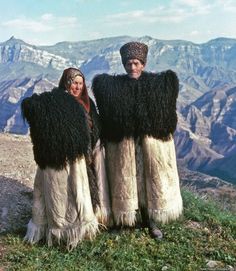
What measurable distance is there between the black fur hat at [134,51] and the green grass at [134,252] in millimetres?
2342

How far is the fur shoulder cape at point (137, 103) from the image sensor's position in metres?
6.49

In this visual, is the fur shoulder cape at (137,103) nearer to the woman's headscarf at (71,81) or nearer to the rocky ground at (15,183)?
the woman's headscarf at (71,81)

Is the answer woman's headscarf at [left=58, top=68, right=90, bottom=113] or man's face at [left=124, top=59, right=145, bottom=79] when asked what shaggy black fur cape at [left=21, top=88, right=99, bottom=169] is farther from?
man's face at [left=124, top=59, right=145, bottom=79]

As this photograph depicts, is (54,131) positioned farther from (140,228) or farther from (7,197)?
(7,197)

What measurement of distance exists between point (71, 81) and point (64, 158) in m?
0.99

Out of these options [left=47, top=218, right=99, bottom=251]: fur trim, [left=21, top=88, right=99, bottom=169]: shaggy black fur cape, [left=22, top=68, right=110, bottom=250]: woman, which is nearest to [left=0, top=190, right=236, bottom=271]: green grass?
[left=47, top=218, right=99, bottom=251]: fur trim

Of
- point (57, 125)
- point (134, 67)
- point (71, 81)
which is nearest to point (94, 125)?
point (57, 125)

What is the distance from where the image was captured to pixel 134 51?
249 inches

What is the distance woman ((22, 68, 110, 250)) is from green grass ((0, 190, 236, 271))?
Result: 8.9 inches

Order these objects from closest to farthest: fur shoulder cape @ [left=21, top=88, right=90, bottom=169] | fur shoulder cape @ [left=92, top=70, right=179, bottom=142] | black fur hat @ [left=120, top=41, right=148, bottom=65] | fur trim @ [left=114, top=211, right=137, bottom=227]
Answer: fur shoulder cape @ [left=21, top=88, right=90, bottom=169] < black fur hat @ [left=120, top=41, right=148, bottom=65] < fur shoulder cape @ [left=92, top=70, right=179, bottom=142] < fur trim @ [left=114, top=211, right=137, bottom=227]

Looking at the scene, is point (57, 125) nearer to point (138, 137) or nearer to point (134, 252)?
point (138, 137)

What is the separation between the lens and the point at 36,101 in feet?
20.3

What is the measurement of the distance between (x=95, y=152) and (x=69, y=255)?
4.68 feet

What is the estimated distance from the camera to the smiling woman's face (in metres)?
6.22
